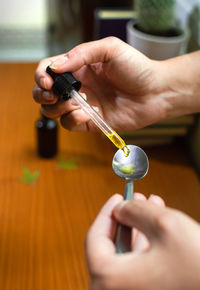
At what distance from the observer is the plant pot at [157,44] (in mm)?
868

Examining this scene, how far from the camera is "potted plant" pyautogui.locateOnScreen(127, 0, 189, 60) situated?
873 mm

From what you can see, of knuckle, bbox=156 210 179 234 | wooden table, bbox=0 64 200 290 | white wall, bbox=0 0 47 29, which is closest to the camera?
knuckle, bbox=156 210 179 234

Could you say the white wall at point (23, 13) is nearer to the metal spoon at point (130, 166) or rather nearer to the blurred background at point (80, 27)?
the blurred background at point (80, 27)

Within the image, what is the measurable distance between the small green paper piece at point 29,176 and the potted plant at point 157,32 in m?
0.40

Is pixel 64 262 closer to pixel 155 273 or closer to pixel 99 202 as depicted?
pixel 99 202

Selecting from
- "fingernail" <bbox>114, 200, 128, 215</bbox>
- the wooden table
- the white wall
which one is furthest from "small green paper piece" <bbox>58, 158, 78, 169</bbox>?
the white wall

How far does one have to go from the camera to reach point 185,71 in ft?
2.39

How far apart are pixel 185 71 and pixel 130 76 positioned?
124 millimetres

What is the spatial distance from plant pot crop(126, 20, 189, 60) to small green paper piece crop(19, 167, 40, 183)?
40 cm

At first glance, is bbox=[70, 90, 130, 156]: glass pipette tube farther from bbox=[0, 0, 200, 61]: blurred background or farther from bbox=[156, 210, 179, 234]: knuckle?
bbox=[0, 0, 200, 61]: blurred background

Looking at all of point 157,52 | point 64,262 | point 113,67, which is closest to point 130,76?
point 113,67

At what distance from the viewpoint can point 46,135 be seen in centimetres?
87

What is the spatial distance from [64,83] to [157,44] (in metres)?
0.39

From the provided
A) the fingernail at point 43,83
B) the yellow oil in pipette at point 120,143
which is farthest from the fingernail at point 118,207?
the fingernail at point 43,83
